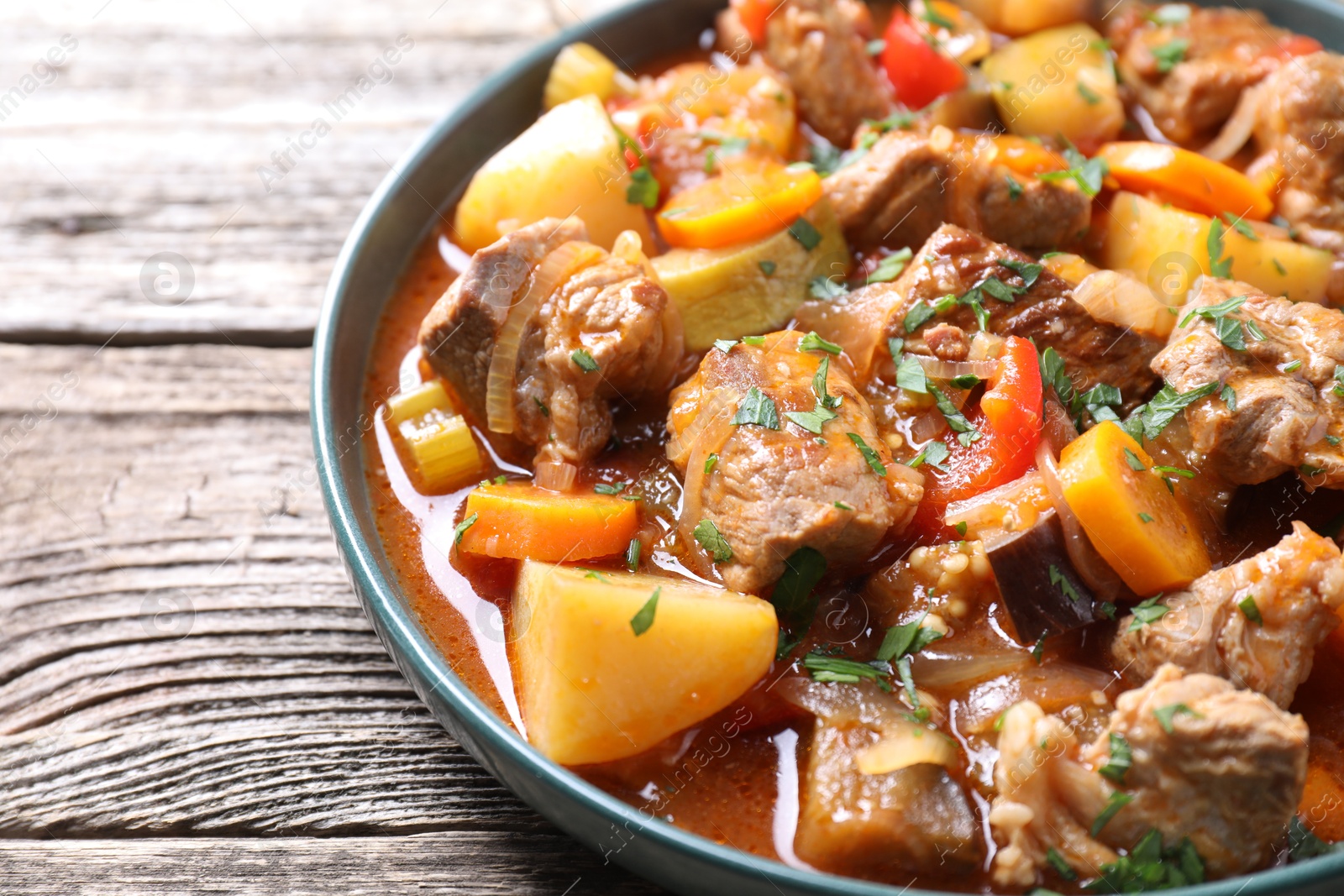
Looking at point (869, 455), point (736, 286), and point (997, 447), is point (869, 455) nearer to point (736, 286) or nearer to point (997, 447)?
point (997, 447)

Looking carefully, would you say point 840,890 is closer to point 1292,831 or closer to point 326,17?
point 1292,831

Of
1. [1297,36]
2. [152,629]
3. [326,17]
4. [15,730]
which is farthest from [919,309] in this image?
[326,17]

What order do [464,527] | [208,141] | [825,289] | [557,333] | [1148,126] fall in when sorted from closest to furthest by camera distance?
1. [464,527]
2. [557,333]
3. [825,289]
4. [1148,126]
5. [208,141]

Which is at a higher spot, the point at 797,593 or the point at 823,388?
the point at 823,388

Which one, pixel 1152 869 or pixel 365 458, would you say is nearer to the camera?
pixel 1152 869

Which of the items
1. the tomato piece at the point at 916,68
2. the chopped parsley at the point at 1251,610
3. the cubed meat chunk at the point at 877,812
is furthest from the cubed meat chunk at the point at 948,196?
the cubed meat chunk at the point at 877,812

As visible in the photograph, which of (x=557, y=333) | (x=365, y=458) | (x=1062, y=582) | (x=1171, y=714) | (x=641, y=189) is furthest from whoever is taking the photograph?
(x=641, y=189)

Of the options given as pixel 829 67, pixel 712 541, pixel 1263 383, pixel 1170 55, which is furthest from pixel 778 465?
pixel 1170 55
